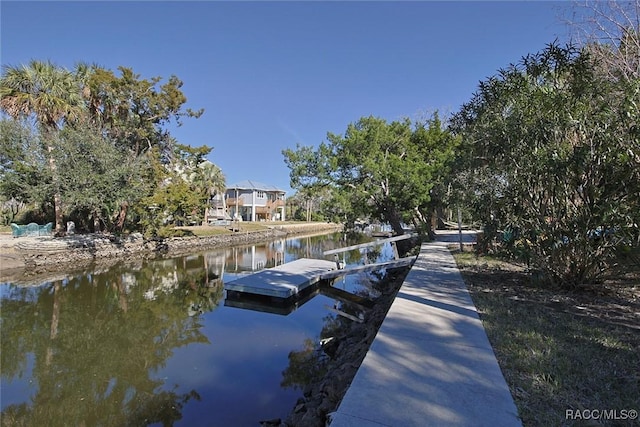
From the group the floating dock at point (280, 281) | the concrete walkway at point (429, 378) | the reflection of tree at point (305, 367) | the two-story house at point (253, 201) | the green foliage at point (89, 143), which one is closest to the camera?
the concrete walkway at point (429, 378)

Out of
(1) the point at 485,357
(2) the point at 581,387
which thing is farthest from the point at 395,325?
(2) the point at 581,387

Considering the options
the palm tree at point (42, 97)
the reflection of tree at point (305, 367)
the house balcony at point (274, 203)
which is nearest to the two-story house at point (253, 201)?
the house balcony at point (274, 203)

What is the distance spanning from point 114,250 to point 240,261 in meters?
7.40

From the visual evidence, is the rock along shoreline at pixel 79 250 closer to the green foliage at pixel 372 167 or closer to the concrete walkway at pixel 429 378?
the green foliage at pixel 372 167

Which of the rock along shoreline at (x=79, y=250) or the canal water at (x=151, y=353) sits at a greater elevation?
the rock along shoreline at (x=79, y=250)

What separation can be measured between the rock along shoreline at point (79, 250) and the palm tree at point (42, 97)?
2987 mm

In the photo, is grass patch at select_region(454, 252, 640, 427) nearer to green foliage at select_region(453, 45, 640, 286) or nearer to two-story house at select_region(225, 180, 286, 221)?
green foliage at select_region(453, 45, 640, 286)

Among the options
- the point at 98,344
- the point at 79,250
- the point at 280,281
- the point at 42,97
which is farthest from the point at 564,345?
the point at 42,97

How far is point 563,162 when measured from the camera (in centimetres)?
597

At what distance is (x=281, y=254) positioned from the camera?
2461 cm

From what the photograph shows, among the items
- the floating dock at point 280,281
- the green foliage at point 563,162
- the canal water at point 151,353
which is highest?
the green foliage at point 563,162

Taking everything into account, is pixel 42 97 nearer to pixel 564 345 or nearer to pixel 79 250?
pixel 79 250

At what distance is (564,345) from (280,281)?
8.67m

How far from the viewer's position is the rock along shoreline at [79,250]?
15.1 meters
